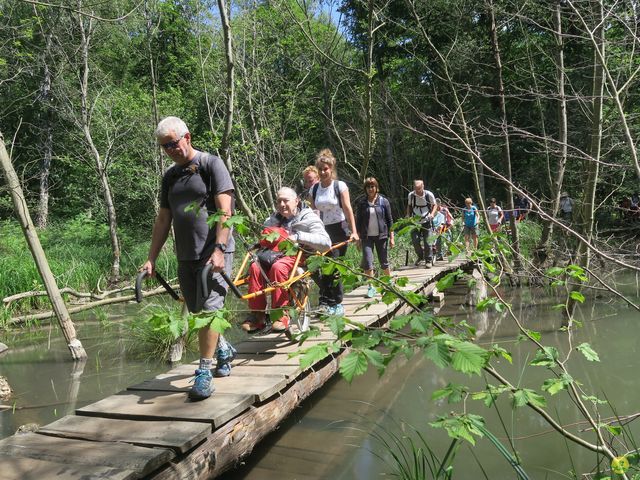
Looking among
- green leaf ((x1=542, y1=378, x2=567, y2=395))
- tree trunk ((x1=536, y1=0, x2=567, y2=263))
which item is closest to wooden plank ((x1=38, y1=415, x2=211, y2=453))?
→ green leaf ((x1=542, y1=378, x2=567, y2=395))

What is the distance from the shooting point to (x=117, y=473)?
244 cm

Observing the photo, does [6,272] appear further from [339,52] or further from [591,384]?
[339,52]

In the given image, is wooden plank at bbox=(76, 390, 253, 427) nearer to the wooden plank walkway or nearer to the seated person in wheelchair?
the wooden plank walkway

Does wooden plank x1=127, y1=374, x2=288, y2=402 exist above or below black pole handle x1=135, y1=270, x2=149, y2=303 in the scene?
below

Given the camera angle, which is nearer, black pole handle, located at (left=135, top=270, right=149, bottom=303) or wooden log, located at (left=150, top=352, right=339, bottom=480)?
wooden log, located at (left=150, top=352, right=339, bottom=480)

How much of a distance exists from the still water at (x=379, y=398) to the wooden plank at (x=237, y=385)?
0.51 metres

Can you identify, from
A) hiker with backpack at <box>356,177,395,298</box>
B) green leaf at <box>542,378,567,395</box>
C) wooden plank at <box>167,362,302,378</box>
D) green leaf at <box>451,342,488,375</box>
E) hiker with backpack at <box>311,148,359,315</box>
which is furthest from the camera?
hiker with backpack at <box>356,177,395,298</box>

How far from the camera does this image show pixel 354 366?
1790mm

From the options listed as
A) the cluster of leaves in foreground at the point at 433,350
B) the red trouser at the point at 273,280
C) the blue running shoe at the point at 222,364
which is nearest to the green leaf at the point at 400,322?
the cluster of leaves in foreground at the point at 433,350

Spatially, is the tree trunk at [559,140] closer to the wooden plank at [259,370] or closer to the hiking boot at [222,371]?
the wooden plank at [259,370]

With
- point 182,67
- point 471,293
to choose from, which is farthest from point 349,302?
point 182,67

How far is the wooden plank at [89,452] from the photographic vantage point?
2.55 metres

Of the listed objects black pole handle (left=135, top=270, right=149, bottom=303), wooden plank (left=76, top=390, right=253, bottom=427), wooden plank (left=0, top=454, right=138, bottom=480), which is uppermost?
black pole handle (left=135, top=270, right=149, bottom=303)

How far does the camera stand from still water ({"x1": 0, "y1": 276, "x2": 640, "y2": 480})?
141 inches
